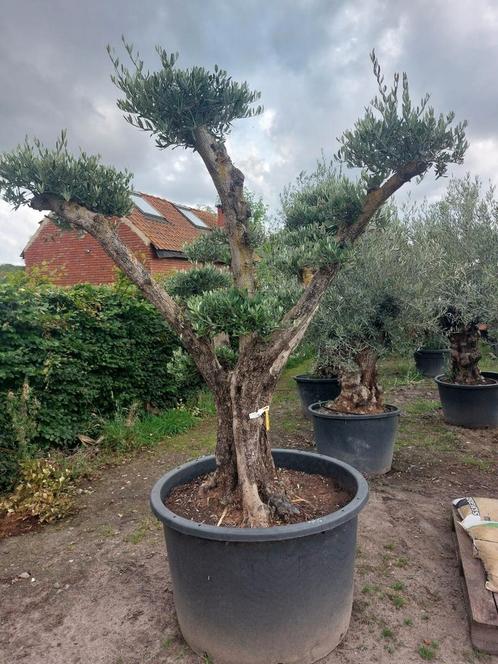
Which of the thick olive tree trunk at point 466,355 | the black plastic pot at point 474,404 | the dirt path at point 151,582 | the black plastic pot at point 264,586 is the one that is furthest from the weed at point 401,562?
the thick olive tree trunk at point 466,355

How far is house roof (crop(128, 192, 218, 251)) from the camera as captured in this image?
42.4 feet

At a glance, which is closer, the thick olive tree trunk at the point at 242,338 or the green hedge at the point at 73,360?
the thick olive tree trunk at the point at 242,338

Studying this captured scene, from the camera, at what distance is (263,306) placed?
2.18 meters

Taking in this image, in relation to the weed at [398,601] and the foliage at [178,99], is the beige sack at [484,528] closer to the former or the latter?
the weed at [398,601]

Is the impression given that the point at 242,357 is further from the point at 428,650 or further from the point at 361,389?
the point at 361,389

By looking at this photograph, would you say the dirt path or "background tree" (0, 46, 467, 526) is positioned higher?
"background tree" (0, 46, 467, 526)

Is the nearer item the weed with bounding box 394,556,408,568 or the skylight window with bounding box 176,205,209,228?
the weed with bounding box 394,556,408,568

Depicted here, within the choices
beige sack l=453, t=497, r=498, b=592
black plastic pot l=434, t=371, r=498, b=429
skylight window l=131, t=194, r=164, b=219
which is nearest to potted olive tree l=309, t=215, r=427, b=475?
beige sack l=453, t=497, r=498, b=592

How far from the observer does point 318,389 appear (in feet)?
21.1

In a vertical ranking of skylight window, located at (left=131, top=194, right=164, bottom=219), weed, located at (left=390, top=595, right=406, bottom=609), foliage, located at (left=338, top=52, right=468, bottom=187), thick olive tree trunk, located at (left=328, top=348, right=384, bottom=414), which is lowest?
weed, located at (left=390, top=595, right=406, bottom=609)

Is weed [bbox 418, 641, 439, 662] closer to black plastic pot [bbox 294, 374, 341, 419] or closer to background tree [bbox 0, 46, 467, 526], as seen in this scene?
background tree [bbox 0, 46, 467, 526]

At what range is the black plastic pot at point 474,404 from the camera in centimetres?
592

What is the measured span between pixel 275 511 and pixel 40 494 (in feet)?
7.64

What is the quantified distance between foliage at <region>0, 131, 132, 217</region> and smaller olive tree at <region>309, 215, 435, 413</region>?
9.02 ft
